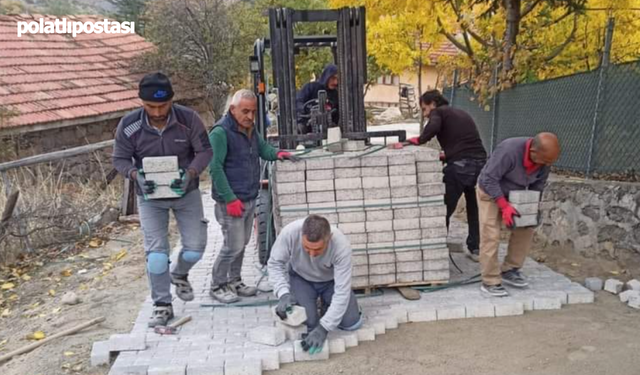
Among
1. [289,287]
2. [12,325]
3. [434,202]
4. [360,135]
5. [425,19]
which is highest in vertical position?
[425,19]

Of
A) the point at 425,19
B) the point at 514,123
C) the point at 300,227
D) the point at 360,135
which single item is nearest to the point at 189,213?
the point at 300,227

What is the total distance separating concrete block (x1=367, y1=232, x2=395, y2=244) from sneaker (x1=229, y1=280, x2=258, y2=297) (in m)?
1.19

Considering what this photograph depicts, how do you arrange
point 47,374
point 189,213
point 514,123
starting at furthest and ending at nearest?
point 514,123 < point 189,213 < point 47,374

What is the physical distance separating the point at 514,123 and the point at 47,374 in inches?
279

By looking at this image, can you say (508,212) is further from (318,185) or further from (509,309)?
(318,185)

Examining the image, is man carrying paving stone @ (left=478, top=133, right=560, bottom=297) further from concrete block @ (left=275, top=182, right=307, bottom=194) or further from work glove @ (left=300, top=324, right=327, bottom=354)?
work glove @ (left=300, top=324, right=327, bottom=354)

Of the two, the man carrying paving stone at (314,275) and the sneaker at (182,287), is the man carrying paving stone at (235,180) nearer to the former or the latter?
the sneaker at (182,287)

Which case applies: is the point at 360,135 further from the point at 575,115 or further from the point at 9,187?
the point at 9,187

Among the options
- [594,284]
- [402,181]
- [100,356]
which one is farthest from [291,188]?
[594,284]

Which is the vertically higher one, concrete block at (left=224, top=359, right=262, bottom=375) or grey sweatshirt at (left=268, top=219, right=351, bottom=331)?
grey sweatshirt at (left=268, top=219, right=351, bottom=331)

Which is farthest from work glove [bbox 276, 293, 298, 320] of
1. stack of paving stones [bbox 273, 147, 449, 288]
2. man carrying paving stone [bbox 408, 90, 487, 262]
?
man carrying paving stone [bbox 408, 90, 487, 262]

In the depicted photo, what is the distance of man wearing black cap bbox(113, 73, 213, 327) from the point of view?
4258 mm

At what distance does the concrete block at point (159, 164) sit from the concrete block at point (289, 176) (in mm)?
924

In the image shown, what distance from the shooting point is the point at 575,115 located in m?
6.94
